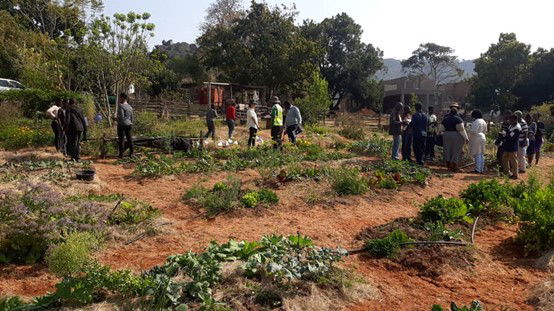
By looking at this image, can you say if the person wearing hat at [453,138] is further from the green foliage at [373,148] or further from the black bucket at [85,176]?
the black bucket at [85,176]

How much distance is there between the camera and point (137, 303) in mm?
3248

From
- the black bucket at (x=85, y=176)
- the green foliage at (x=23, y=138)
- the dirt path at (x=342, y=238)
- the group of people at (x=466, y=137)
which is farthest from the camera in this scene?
the green foliage at (x=23, y=138)

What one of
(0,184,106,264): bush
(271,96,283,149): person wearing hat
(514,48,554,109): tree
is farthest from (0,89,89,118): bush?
(514,48,554,109): tree

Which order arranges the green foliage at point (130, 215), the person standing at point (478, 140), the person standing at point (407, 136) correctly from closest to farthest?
the green foliage at point (130, 215) < the person standing at point (478, 140) < the person standing at point (407, 136)

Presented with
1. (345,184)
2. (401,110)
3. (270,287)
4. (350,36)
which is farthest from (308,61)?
(270,287)

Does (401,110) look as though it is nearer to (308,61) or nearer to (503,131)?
(503,131)

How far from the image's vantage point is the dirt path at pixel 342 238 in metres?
4.11

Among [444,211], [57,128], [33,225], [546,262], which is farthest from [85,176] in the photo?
[546,262]

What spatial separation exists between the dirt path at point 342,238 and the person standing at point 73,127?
1731 mm

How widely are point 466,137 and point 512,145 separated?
1.06m

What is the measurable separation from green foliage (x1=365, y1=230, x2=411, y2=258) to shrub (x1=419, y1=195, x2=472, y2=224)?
0.94m

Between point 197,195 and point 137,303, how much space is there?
4.06 m

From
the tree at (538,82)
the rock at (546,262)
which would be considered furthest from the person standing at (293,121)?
the tree at (538,82)

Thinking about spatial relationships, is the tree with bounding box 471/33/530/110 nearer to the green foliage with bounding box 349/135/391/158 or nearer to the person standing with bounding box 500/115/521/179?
the green foliage with bounding box 349/135/391/158
